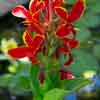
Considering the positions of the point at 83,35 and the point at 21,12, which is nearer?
the point at 21,12

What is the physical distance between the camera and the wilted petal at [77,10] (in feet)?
2.86

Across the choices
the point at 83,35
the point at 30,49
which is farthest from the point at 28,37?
the point at 83,35

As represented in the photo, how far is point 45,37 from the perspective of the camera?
877mm

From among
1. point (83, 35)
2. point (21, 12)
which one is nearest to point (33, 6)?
point (21, 12)

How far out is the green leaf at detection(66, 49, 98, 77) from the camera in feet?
3.93

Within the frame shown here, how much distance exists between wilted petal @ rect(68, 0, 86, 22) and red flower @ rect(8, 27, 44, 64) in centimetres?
6

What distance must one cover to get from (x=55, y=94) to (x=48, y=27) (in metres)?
0.13

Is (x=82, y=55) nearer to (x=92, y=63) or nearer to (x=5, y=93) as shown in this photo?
(x=92, y=63)

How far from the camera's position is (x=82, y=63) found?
1212 millimetres

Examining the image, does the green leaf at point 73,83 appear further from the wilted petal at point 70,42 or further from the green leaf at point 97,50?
the green leaf at point 97,50

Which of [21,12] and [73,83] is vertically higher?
[21,12]

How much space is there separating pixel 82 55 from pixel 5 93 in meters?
0.59

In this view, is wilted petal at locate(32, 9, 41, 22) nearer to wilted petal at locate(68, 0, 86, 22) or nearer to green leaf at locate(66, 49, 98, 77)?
wilted petal at locate(68, 0, 86, 22)

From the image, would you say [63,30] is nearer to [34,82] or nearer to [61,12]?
[61,12]
